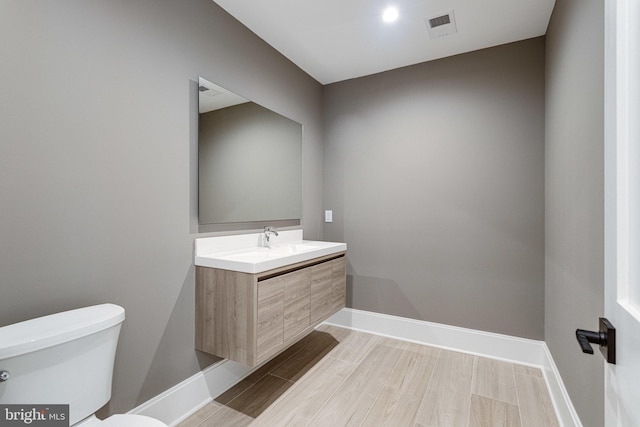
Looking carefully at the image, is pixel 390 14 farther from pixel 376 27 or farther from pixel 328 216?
pixel 328 216

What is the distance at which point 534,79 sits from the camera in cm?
229

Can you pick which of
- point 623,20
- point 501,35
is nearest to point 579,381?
point 623,20

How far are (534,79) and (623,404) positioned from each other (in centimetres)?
240

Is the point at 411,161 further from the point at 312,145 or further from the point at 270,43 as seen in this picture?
the point at 270,43

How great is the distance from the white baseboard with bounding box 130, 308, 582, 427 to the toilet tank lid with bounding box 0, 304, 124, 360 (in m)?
0.64

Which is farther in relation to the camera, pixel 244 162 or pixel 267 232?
pixel 267 232

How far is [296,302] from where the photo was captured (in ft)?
6.53

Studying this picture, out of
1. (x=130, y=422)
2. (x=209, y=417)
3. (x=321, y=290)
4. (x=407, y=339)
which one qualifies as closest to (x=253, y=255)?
(x=321, y=290)

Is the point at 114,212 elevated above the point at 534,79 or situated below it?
below

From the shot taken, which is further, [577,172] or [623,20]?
[577,172]

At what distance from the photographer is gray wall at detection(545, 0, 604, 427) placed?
117cm

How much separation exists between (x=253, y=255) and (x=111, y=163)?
0.97 metres

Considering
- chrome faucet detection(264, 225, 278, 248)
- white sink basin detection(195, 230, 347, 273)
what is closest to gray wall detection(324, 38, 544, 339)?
white sink basin detection(195, 230, 347, 273)

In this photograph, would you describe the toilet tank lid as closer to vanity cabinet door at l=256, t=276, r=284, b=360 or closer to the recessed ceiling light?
vanity cabinet door at l=256, t=276, r=284, b=360
